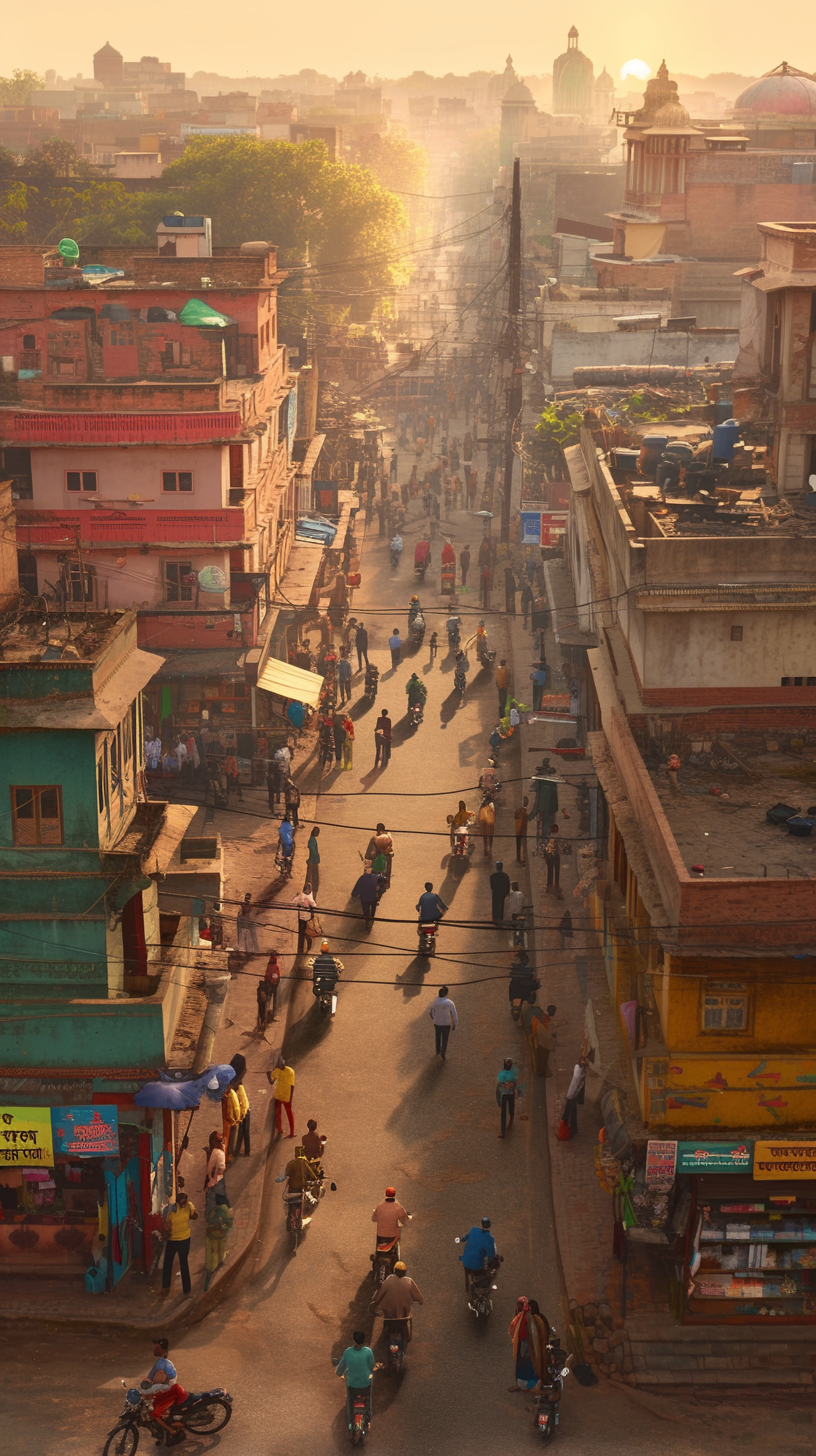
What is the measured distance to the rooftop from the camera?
1845cm

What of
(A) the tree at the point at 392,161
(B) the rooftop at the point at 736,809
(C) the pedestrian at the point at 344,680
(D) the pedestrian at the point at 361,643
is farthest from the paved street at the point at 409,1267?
(A) the tree at the point at 392,161

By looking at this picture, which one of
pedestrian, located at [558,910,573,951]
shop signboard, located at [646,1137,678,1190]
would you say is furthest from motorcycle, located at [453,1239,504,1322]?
pedestrian, located at [558,910,573,951]

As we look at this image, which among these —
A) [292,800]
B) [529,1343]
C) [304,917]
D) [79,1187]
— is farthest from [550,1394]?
[292,800]

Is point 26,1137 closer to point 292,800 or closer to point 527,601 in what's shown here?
point 292,800

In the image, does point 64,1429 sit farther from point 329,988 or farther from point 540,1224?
point 329,988

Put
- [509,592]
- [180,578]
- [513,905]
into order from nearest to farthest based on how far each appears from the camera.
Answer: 1. [513,905]
2. [180,578]
3. [509,592]

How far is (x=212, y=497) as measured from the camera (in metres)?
35.7

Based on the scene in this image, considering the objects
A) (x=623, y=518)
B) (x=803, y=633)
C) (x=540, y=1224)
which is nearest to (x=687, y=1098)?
(x=540, y=1224)

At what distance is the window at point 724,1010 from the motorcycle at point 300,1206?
17.5 ft

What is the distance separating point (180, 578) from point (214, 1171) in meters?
18.8

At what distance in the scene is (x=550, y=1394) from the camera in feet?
52.0

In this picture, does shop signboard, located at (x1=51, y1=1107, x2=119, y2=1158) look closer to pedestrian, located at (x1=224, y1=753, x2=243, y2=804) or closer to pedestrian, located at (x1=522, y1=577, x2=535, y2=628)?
pedestrian, located at (x1=224, y1=753, x2=243, y2=804)

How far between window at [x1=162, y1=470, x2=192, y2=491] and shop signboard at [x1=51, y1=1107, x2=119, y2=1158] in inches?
777

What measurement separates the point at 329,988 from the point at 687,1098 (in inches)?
346
